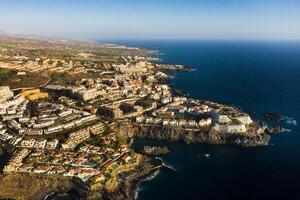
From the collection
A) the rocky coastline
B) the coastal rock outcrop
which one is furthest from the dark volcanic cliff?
the coastal rock outcrop

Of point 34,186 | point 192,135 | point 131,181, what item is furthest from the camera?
point 192,135

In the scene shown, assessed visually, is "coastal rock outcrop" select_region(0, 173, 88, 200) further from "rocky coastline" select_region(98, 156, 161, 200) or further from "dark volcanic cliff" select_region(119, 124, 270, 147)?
"dark volcanic cliff" select_region(119, 124, 270, 147)

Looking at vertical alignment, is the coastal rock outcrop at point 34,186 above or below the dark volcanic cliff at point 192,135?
below

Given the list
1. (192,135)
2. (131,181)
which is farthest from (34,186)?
(192,135)

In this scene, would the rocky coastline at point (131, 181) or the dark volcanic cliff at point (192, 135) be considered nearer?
the rocky coastline at point (131, 181)

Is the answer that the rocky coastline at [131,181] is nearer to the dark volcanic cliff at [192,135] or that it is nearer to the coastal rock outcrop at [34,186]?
the coastal rock outcrop at [34,186]

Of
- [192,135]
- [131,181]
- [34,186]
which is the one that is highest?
[192,135]

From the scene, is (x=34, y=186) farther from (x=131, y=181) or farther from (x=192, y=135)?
(x=192, y=135)

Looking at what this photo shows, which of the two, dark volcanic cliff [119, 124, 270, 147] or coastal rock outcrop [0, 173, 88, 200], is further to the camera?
dark volcanic cliff [119, 124, 270, 147]

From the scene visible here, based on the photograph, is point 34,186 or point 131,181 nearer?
point 34,186

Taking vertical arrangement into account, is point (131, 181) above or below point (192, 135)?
below

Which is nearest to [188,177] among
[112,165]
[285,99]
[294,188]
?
[112,165]

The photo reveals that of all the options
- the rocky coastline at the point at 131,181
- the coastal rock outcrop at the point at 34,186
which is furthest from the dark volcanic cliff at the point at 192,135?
the coastal rock outcrop at the point at 34,186
